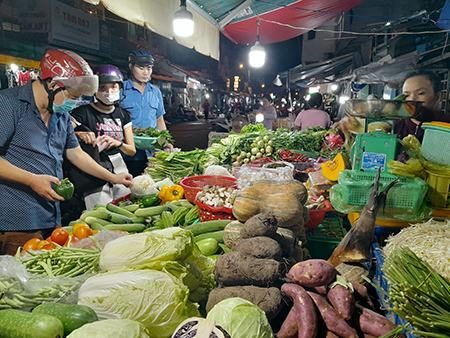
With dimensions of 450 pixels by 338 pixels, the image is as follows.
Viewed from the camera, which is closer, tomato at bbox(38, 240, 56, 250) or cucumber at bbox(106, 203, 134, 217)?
tomato at bbox(38, 240, 56, 250)

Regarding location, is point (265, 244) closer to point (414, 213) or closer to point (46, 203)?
point (414, 213)

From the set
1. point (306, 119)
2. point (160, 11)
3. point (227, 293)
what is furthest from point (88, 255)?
point (306, 119)

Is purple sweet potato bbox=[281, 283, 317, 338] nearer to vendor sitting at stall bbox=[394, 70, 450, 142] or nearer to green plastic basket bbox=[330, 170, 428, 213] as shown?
green plastic basket bbox=[330, 170, 428, 213]

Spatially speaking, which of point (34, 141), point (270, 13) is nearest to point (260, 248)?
point (34, 141)

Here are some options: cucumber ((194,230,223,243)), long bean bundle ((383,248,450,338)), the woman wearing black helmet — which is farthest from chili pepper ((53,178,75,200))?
long bean bundle ((383,248,450,338))

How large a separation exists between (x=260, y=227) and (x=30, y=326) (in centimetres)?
119

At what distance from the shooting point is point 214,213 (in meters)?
3.06

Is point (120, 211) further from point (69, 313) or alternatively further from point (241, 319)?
point (241, 319)

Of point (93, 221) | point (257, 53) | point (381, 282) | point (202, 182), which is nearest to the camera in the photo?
point (381, 282)

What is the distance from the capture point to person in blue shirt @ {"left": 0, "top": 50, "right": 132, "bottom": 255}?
11.1 ft

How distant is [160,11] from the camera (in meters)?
5.11

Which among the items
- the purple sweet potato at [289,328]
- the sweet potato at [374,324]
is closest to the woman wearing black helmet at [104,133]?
the purple sweet potato at [289,328]

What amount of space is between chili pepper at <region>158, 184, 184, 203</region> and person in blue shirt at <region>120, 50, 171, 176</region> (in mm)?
2366

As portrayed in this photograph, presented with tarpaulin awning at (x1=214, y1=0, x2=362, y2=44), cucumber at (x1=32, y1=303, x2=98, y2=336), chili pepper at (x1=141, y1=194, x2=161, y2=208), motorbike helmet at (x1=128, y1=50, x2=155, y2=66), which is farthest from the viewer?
tarpaulin awning at (x1=214, y1=0, x2=362, y2=44)
